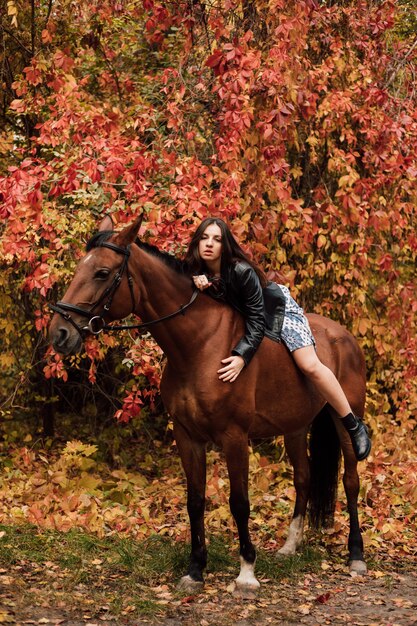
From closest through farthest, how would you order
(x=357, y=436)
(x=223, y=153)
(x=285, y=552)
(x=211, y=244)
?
(x=211, y=244)
(x=357, y=436)
(x=285, y=552)
(x=223, y=153)

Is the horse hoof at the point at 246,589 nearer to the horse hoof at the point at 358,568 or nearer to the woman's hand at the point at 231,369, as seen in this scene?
the horse hoof at the point at 358,568

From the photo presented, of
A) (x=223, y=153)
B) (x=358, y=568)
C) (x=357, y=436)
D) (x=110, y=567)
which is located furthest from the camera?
(x=223, y=153)

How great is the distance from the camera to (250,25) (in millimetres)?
6984

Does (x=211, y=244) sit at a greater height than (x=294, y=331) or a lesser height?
greater

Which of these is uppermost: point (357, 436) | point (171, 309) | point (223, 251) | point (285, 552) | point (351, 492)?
point (223, 251)

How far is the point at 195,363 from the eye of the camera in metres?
4.53

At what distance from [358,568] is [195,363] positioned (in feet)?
6.69

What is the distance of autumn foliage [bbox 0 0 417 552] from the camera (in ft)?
19.6

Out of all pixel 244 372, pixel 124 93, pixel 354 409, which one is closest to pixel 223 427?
pixel 244 372

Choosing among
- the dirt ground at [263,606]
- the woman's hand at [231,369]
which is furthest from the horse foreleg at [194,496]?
the woman's hand at [231,369]

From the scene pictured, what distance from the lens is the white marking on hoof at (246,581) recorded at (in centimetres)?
466

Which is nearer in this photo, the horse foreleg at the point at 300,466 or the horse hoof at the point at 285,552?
the horse hoof at the point at 285,552

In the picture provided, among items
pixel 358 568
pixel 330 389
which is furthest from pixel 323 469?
pixel 330 389

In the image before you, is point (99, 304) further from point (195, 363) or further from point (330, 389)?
point (330, 389)
